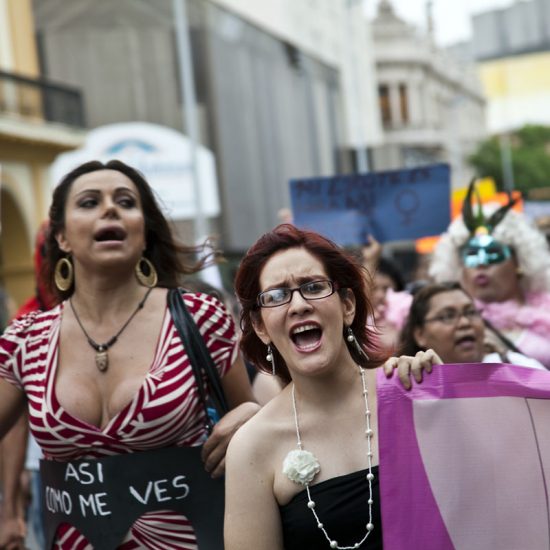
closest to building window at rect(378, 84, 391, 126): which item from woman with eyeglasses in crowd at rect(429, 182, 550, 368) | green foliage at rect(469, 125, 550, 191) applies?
green foliage at rect(469, 125, 550, 191)

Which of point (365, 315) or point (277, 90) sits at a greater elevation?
point (277, 90)

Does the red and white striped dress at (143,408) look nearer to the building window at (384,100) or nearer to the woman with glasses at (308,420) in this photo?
the woman with glasses at (308,420)

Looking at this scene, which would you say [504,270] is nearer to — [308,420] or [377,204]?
[377,204]

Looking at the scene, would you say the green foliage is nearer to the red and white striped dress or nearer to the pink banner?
the red and white striped dress

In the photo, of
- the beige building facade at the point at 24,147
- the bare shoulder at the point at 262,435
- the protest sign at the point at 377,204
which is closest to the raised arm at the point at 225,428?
the bare shoulder at the point at 262,435

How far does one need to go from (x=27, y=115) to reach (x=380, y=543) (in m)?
19.7

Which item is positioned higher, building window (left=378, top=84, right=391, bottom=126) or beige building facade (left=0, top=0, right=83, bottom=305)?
building window (left=378, top=84, right=391, bottom=126)

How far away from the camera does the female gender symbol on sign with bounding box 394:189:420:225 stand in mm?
9141

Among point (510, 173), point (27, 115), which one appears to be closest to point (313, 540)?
point (27, 115)

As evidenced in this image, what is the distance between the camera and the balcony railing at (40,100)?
21797 mm

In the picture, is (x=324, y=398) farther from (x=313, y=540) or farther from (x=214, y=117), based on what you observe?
(x=214, y=117)

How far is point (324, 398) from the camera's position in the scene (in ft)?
10.8

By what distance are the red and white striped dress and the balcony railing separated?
1745 centimetres

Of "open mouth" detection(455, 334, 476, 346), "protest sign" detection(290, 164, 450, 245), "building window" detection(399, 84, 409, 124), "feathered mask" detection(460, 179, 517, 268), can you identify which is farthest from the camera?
"building window" detection(399, 84, 409, 124)
